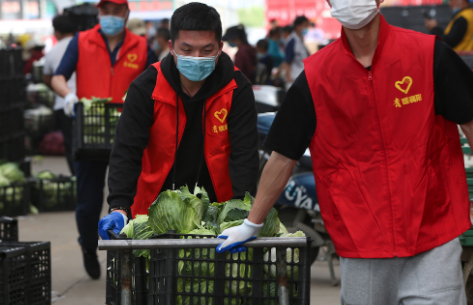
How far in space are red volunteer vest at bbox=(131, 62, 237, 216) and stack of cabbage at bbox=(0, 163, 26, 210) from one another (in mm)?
5348

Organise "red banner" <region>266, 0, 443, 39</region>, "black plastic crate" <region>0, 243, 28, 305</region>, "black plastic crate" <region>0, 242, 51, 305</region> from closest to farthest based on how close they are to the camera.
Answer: "black plastic crate" <region>0, 243, 28, 305</region>
"black plastic crate" <region>0, 242, 51, 305</region>
"red banner" <region>266, 0, 443, 39</region>

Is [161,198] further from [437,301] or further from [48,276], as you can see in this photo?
[48,276]

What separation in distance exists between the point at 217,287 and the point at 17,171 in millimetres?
7059

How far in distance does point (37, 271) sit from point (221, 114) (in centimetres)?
196

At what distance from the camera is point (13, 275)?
4324 mm

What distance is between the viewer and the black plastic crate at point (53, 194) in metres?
9.05

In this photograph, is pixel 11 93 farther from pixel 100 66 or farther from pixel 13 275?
pixel 13 275

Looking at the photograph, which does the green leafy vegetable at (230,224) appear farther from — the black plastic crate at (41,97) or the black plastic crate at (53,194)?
the black plastic crate at (41,97)

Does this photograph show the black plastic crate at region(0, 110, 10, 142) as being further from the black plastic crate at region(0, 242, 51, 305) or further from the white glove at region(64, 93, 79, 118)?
the black plastic crate at region(0, 242, 51, 305)

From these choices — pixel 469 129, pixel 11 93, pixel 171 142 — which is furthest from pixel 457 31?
pixel 469 129

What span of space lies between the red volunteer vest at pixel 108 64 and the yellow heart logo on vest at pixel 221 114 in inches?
86.4

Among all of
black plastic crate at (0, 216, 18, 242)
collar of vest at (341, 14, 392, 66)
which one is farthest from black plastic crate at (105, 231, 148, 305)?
black plastic crate at (0, 216, 18, 242)

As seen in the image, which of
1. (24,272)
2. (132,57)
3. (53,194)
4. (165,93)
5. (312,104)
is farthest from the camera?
(53,194)

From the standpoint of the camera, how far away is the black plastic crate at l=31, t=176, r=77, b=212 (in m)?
9.05
